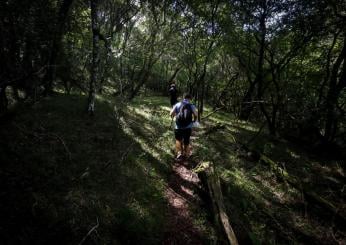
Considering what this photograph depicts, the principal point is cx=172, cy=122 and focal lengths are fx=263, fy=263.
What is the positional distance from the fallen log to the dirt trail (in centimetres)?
60

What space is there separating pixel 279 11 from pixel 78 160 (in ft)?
46.8

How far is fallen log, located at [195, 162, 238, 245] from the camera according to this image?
6052mm

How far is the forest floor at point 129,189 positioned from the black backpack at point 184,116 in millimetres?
1554

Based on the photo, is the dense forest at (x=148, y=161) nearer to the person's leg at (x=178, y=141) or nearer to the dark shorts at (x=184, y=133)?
the person's leg at (x=178, y=141)

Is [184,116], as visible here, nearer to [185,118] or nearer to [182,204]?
[185,118]

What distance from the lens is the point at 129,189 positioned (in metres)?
7.39

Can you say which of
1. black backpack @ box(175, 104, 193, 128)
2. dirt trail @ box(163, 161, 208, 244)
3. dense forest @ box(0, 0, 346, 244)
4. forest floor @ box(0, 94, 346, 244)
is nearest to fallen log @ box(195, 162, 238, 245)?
dense forest @ box(0, 0, 346, 244)

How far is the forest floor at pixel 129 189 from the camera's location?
5582 mm

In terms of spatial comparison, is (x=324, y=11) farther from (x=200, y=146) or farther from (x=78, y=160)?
(x=78, y=160)

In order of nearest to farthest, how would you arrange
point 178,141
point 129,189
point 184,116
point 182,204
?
point 129,189
point 182,204
point 184,116
point 178,141

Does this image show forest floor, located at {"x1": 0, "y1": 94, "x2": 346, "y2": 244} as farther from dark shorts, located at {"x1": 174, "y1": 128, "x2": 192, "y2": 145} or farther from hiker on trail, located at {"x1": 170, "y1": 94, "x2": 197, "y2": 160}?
hiker on trail, located at {"x1": 170, "y1": 94, "x2": 197, "y2": 160}

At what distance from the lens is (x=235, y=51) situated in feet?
66.9

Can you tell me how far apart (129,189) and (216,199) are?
2435mm

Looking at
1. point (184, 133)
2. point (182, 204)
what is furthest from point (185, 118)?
Result: point (182, 204)
